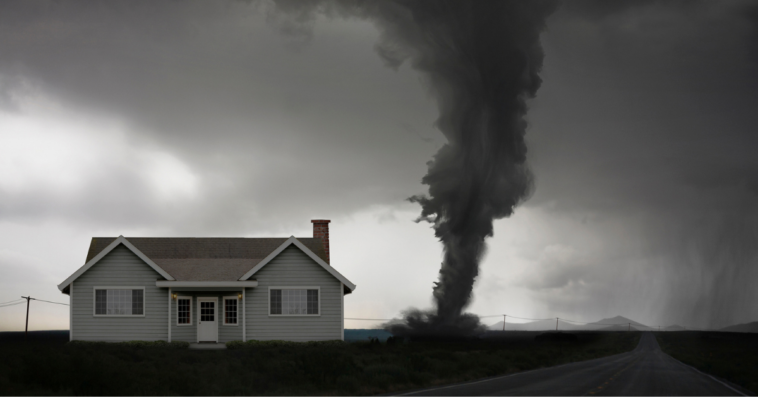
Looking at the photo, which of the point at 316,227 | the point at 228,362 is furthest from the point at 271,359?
the point at 316,227

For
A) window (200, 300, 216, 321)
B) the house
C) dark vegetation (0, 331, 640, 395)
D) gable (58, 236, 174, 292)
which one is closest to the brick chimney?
the house

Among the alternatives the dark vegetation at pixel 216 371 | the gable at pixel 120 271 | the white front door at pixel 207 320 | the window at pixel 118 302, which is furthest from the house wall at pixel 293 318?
the window at pixel 118 302

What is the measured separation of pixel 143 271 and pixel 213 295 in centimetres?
372

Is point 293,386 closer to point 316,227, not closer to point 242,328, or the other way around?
point 242,328

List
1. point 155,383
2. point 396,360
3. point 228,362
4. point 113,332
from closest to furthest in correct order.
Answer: point 155,383 → point 228,362 → point 396,360 → point 113,332

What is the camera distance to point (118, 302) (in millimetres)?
33844

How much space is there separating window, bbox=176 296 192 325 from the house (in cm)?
5

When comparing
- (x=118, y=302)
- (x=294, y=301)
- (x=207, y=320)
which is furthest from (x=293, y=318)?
(x=118, y=302)

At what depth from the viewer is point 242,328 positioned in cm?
3431

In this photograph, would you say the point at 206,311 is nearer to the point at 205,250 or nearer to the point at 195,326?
the point at 195,326

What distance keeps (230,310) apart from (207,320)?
4.19 feet

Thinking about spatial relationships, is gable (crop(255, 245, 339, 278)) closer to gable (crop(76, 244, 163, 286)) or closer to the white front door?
the white front door

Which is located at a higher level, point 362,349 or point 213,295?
point 213,295

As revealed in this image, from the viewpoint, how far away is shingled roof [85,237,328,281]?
122ft
